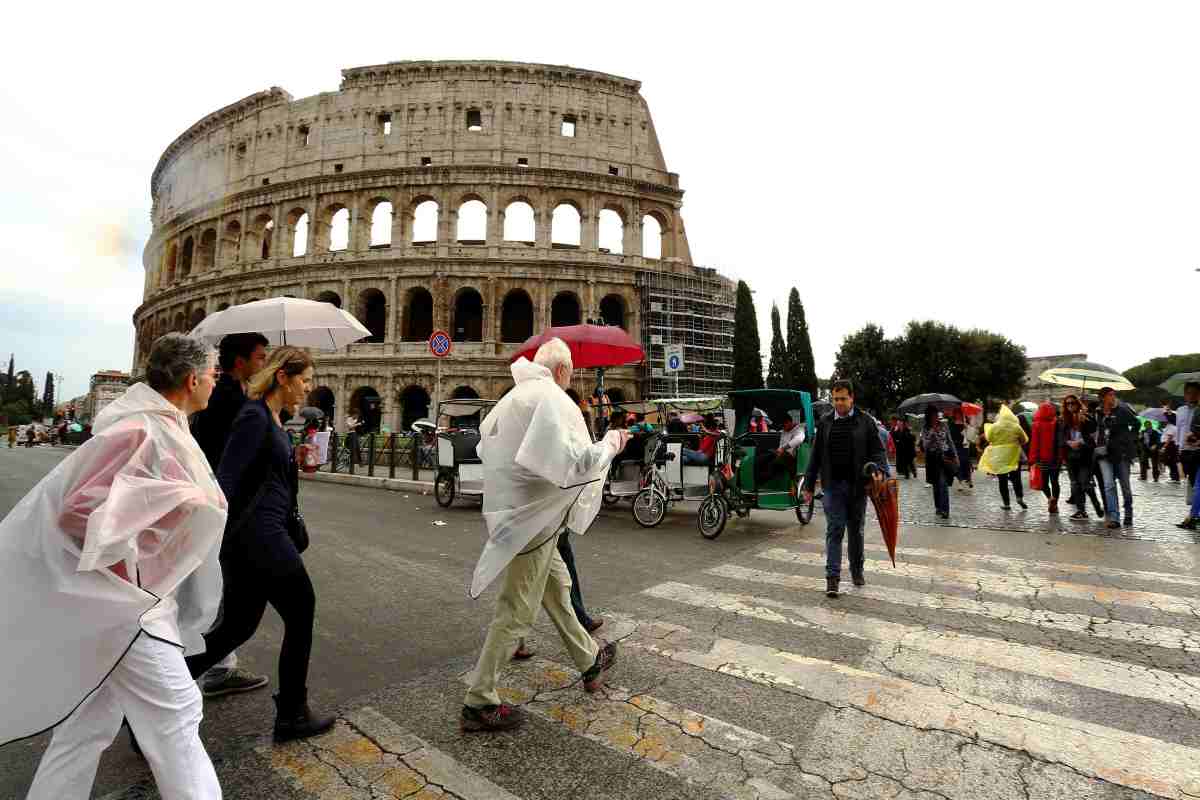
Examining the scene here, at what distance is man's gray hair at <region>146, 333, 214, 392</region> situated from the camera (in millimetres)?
2182

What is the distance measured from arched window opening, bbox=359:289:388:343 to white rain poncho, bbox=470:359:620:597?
30.8 m

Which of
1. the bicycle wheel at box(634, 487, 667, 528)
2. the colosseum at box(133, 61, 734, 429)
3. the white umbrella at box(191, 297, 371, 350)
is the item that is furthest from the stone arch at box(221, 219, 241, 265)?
the bicycle wheel at box(634, 487, 667, 528)

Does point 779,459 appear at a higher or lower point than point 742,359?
lower

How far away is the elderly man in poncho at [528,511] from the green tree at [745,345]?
1199 inches

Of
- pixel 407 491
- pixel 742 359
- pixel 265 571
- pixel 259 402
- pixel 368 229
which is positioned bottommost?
pixel 407 491

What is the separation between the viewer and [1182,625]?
14.0ft

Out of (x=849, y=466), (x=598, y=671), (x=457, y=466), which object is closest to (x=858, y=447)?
(x=849, y=466)

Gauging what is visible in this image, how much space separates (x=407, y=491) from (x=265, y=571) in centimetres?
1177

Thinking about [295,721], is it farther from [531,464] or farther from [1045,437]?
[1045,437]

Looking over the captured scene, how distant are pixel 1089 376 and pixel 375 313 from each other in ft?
103

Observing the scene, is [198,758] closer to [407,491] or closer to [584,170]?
[407,491]

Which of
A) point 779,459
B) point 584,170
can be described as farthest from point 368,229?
point 779,459

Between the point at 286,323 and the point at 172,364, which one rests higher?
the point at 286,323

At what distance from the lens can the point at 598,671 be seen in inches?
126
